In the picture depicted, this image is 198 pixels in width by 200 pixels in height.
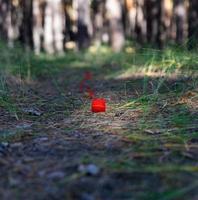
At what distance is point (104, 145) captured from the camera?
7.59 feet

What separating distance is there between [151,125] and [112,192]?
0.95 m

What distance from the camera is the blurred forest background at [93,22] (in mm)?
12305

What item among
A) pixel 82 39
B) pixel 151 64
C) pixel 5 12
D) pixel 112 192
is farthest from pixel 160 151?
pixel 5 12

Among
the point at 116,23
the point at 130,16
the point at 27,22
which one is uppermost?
the point at 130,16

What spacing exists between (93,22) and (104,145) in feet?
61.4

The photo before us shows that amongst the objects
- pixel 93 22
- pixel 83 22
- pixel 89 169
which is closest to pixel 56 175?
pixel 89 169

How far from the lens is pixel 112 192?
1.76 meters

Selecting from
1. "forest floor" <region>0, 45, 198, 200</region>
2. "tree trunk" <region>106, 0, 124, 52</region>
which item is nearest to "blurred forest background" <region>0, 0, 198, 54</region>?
"tree trunk" <region>106, 0, 124, 52</region>

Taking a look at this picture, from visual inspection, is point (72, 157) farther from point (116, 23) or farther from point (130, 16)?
point (130, 16)

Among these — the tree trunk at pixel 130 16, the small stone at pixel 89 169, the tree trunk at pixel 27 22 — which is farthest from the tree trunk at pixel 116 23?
the small stone at pixel 89 169

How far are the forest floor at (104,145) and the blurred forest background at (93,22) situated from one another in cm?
809

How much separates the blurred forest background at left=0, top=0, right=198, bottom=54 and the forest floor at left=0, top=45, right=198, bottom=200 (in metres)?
8.09

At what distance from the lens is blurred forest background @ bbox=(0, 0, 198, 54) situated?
12.3 metres

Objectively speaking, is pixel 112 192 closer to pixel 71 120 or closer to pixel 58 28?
pixel 71 120
